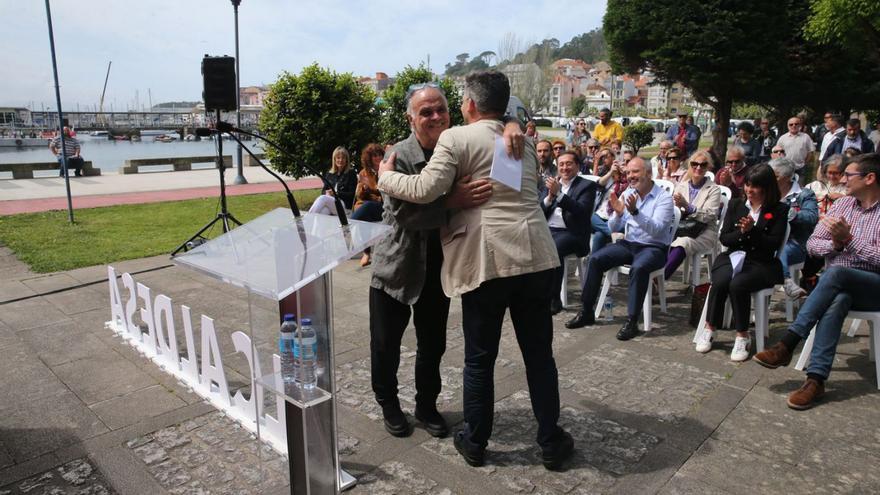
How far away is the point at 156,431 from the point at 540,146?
4665mm

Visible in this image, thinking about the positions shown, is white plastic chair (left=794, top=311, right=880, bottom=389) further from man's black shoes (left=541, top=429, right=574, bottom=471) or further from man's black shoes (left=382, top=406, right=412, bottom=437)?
man's black shoes (left=382, top=406, right=412, bottom=437)

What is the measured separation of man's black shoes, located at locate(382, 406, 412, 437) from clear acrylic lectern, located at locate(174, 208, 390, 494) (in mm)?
789

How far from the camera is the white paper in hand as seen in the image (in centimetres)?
262

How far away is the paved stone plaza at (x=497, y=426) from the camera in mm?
2824

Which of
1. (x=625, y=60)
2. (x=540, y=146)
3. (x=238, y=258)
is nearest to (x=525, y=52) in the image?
(x=625, y=60)

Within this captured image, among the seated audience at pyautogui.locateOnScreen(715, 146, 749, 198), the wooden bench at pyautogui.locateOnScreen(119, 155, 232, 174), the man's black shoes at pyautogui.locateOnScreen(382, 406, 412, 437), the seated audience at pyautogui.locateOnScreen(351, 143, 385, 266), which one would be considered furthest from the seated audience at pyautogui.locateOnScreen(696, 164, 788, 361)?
the wooden bench at pyautogui.locateOnScreen(119, 155, 232, 174)

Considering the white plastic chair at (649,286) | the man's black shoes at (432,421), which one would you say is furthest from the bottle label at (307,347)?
the white plastic chair at (649,286)

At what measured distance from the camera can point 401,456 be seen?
3053 mm

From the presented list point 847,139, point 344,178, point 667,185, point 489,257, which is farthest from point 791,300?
point 847,139

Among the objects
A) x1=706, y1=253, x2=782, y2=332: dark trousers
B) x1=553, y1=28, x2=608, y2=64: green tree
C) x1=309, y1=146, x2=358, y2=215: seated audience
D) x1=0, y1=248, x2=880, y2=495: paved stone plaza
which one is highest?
x1=553, y1=28, x2=608, y2=64: green tree

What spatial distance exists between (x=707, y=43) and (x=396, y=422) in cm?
1958

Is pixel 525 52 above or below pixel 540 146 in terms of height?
above

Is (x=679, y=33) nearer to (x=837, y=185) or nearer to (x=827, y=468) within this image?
(x=837, y=185)

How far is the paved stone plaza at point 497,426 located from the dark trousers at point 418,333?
27 cm
